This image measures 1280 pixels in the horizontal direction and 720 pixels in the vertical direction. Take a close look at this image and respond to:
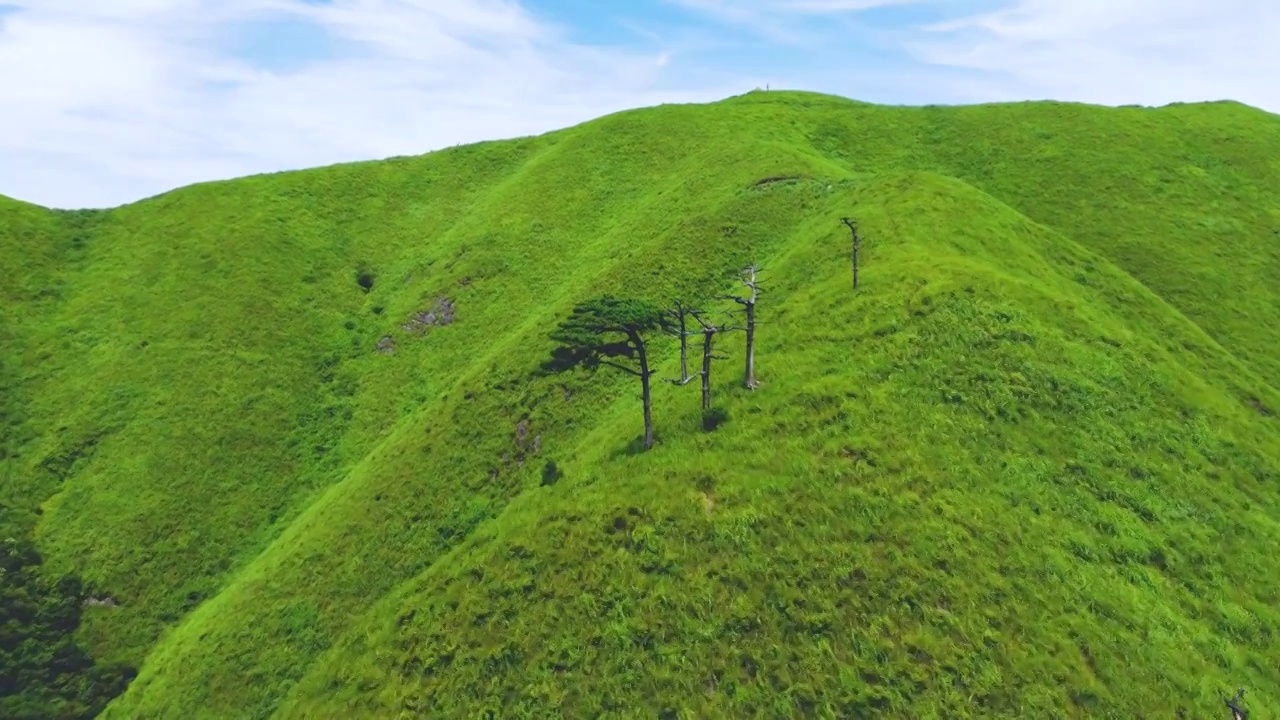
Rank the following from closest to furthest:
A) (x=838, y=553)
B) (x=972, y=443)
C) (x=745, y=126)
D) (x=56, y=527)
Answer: (x=838, y=553)
(x=972, y=443)
(x=56, y=527)
(x=745, y=126)

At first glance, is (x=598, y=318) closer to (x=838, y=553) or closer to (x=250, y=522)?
(x=838, y=553)

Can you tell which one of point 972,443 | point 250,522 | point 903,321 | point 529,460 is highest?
point 903,321

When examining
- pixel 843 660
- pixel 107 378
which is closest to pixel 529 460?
pixel 843 660

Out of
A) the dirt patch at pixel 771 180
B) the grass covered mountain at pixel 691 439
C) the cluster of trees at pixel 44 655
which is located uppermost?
the dirt patch at pixel 771 180

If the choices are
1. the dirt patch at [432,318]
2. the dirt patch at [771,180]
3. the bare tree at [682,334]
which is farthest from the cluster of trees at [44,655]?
the dirt patch at [771,180]

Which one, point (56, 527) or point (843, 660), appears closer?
point (843, 660)

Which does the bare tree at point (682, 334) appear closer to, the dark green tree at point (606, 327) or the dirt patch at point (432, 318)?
the dark green tree at point (606, 327)
